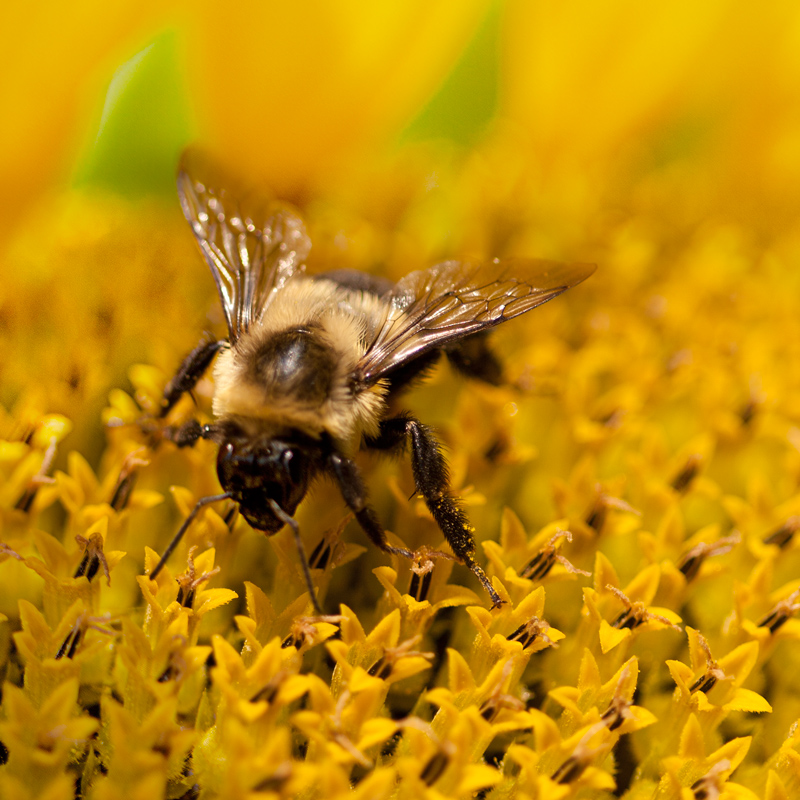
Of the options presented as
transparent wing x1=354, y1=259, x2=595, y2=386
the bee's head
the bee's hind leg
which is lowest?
the bee's hind leg

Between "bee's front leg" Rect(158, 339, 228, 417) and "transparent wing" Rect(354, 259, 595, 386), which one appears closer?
"transparent wing" Rect(354, 259, 595, 386)

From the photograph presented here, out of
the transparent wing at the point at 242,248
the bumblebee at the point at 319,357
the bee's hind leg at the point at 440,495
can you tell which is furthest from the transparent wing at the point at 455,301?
the transparent wing at the point at 242,248

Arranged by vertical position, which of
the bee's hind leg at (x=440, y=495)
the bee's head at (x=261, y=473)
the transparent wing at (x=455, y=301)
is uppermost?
the transparent wing at (x=455, y=301)

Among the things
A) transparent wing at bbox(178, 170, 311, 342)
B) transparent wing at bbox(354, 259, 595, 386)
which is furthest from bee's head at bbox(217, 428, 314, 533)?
transparent wing at bbox(178, 170, 311, 342)

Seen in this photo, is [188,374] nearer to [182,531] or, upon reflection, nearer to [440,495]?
[182,531]

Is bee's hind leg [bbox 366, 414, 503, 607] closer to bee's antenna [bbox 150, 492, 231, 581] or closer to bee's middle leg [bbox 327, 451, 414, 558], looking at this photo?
bee's middle leg [bbox 327, 451, 414, 558]

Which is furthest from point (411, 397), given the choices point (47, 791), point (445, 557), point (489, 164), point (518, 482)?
point (47, 791)

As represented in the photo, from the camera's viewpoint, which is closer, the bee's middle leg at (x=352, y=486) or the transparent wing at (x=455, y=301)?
the bee's middle leg at (x=352, y=486)

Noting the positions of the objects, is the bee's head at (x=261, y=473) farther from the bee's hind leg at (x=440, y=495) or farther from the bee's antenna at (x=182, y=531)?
the bee's hind leg at (x=440, y=495)
